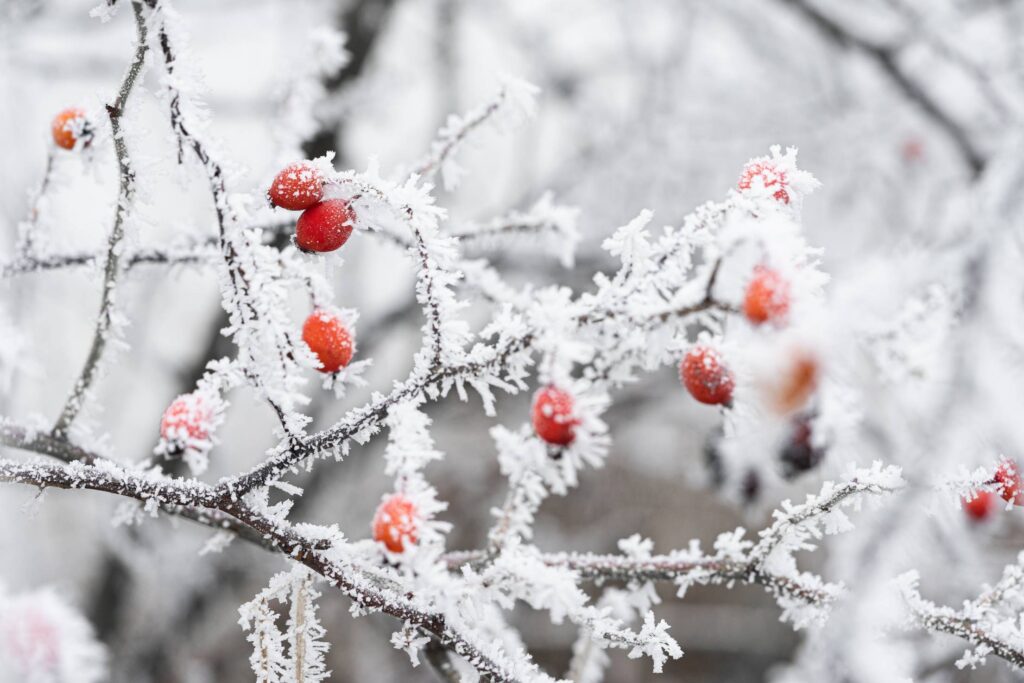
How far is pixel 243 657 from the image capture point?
4.42 metres

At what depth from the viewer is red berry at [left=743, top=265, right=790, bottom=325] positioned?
641 mm

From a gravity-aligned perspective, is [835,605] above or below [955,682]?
below

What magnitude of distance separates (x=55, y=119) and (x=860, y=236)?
13.2 ft

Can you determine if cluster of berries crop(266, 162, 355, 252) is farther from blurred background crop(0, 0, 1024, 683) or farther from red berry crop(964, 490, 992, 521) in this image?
blurred background crop(0, 0, 1024, 683)

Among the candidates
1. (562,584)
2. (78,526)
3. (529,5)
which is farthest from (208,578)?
(529,5)

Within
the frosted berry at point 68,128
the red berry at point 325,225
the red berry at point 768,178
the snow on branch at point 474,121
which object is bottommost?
the red berry at point 325,225

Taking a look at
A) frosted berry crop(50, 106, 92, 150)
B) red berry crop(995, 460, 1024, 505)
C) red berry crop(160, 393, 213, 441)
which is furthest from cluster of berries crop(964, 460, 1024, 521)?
frosted berry crop(50, 106, 92, 150)

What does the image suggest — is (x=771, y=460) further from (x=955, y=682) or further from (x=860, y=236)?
(x=860, y=236)

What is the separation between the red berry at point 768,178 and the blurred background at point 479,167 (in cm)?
150

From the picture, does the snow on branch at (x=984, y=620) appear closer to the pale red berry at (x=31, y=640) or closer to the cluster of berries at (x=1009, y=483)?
the cluster of berries at (x=1009, y=483)

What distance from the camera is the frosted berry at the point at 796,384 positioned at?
1.63ft

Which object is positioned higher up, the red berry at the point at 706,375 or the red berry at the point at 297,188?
the red berry at the point at 297,188

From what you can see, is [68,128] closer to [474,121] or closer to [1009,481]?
[474,121]

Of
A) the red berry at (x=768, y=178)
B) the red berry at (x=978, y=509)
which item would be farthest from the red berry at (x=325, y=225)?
the red berry at (x=978, y=509)
